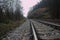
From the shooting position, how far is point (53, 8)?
39594mm

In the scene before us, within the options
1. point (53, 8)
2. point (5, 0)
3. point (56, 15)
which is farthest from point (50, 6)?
point (5, 0)

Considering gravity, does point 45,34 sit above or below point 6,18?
below

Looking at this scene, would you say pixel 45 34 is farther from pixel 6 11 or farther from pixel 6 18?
pixel 6 11

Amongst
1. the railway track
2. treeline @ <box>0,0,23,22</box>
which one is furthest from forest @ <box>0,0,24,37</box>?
the railway track

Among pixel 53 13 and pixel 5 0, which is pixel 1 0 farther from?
pixel 53 13

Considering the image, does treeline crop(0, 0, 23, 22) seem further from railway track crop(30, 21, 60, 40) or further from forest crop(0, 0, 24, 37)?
railway track crop(30, 21, 60, 40)

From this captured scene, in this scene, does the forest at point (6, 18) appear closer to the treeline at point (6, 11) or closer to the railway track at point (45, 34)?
the treeline at point (6, 11)

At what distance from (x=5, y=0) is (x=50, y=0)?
52.2 ft

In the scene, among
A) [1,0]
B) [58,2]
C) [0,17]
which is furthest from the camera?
[58,2]

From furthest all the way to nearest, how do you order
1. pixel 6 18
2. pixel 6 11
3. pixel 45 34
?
pixel 6 11 < pixel 6 18 < pixel 45 34

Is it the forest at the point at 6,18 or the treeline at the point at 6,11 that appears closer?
the forest at the point at 6,18

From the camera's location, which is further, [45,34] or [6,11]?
[6,11]

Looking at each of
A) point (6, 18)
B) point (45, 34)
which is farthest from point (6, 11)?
point (45, 34)

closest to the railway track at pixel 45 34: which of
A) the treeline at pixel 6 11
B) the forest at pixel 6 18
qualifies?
the forest at pixel 6 18
